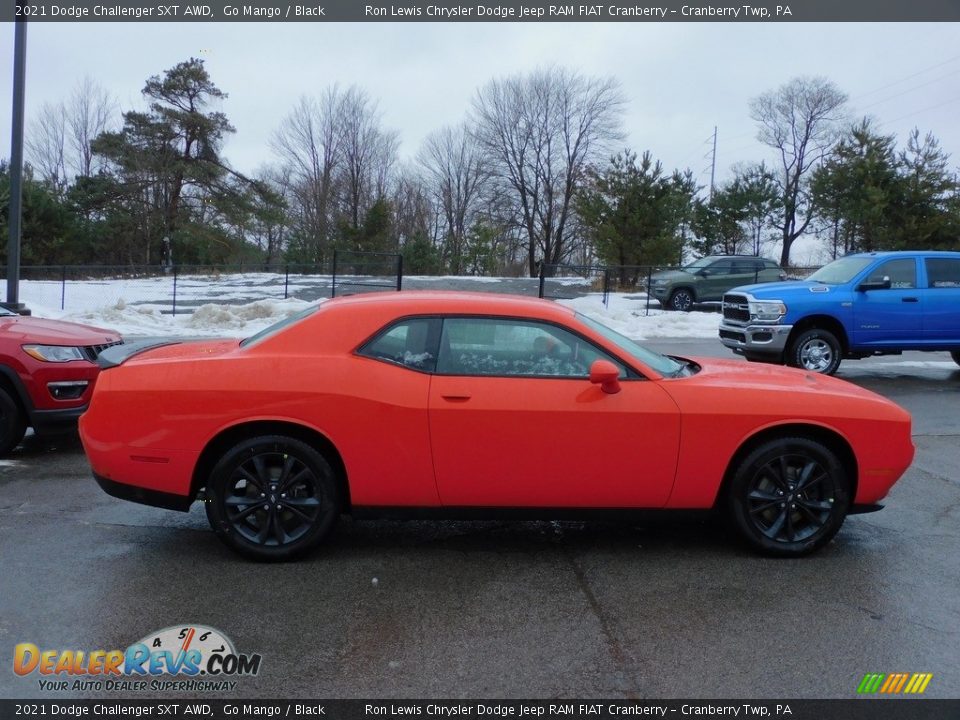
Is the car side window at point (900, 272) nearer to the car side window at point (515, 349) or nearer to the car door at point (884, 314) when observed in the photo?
the car door at point (884, 314)

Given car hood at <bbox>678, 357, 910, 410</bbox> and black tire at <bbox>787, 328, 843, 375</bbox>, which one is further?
black tire at <bbox>787, 328, 843, 375</bbox>

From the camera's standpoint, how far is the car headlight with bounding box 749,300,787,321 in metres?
11.1

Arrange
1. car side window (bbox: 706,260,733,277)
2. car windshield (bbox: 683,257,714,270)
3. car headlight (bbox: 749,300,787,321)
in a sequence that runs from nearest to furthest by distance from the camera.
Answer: car headlight (bbox: 749,300,787,321)
car side window (bbox: 706,260,733,277)
car windshield (bbox: 683,257,714,270)

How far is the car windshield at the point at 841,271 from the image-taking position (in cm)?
1145

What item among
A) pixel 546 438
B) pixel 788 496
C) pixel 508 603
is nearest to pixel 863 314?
pixel 788 496

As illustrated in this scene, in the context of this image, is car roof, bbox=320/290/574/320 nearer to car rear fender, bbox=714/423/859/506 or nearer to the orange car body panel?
the orange car body panel

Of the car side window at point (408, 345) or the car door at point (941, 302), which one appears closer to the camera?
the car side window at point (408, 345)

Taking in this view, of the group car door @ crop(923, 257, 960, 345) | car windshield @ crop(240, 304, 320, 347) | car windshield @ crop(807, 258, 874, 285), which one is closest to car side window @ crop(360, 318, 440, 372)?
car windshield @ crop(240, 304, 320, 347)

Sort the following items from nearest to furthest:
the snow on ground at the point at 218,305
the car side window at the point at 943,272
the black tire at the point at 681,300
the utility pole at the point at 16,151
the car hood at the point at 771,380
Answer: the car hood at the point at 771,380 < the car side window at the point at 943,272 < the utility pole at the point at 16,151 < the snow on ground at the point at 218,305 < the black tire at the point at 681,300

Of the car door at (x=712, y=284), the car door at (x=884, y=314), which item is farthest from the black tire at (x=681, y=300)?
the car door at (x=884, y=314)

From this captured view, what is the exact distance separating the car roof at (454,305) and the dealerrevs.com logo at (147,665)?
6.55 ft

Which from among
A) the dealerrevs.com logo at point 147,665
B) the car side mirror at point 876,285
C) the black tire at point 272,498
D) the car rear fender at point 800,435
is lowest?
the dealerrevs.com logo at point 147,665
